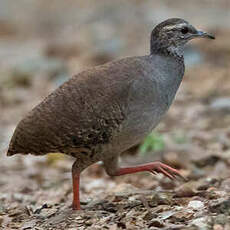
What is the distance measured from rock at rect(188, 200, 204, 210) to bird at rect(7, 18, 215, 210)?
2.85 feet

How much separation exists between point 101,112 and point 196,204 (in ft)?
4.46

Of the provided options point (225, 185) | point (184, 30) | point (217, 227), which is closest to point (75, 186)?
point (225, 185)

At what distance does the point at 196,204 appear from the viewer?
6.18 m

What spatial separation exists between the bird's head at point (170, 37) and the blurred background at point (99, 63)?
174cm

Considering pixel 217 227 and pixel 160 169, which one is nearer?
pixel 217 227

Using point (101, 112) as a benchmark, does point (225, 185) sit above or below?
below

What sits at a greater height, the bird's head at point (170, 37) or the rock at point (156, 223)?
the bird's head at point (170, 37)

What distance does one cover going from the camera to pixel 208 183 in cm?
731

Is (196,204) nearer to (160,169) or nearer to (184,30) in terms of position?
(160,169)

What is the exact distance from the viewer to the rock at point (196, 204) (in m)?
6.03

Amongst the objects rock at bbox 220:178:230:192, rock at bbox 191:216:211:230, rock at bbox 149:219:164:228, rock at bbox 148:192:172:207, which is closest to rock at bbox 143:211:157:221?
rock at bbox 149:219:164:228

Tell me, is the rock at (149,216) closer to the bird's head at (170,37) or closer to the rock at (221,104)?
the bird's head at (170,37)

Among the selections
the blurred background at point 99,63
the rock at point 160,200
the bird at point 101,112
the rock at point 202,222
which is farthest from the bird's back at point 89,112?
the rock at point 202,222

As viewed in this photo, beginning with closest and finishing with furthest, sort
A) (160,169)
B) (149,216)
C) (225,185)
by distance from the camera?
(149,216)
(160,169)
(225,185)
